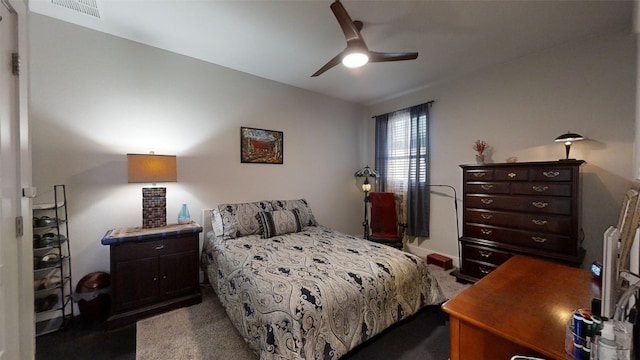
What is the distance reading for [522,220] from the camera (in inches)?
97.7

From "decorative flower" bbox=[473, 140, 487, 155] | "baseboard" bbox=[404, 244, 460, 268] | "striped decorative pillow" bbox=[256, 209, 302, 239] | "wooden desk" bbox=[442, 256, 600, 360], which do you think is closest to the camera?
"wooden desk" bbox=[442, 256, 600, 360]

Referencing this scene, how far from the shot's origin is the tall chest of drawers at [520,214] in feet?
7.25

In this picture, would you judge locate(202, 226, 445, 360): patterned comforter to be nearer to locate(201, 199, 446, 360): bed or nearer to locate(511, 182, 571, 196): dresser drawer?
locate(201, 199, 446, 360): bed

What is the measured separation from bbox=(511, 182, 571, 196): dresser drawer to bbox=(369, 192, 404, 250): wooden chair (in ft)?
5.17

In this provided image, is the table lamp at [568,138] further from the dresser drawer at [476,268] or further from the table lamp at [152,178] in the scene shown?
the table lamp at [152,178]

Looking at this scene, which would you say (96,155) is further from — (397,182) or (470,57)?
(470,57)

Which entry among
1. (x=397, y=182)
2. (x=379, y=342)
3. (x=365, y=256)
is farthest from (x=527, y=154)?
(x=379, y=342)

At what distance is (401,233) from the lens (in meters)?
3.86

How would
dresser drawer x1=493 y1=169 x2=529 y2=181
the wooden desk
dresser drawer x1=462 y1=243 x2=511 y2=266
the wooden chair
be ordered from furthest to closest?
1. the wooden chair
2. dresser drawer x1=462 y1=243 x2=511 y2=266
3. dresser drawer x1=493 y1=169 x2=529 y2=181
4. the wooden desk

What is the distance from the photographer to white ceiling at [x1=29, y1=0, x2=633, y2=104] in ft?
6.65

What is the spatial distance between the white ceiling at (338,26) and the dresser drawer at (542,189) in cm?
152

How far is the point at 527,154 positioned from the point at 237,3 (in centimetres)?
349

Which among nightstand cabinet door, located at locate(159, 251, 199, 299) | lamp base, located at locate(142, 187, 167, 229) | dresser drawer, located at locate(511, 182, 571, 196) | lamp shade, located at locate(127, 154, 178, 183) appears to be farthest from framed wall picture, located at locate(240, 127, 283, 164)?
dresser drawer, located at locate(511, 182, 571, 196)

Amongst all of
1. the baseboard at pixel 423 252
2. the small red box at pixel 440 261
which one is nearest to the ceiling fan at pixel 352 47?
the small red box at pixel 440 261
